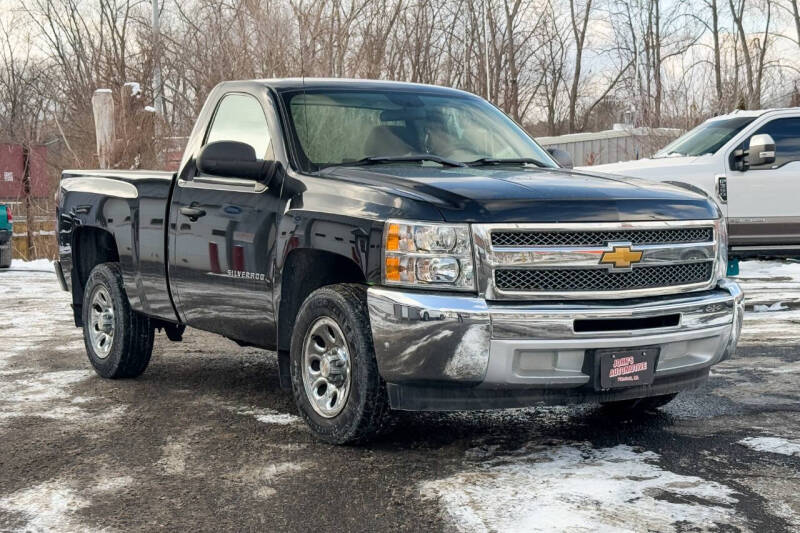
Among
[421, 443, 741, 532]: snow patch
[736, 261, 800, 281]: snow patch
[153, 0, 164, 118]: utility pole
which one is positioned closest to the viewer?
[421, 443, 741, 532]: snow patch

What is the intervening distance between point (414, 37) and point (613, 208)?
26.2 m

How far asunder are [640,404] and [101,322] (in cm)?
365

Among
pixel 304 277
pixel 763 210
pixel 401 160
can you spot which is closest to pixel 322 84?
pixel 401 160

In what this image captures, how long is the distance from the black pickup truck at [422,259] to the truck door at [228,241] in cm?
1

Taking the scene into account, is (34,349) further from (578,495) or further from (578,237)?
(578,495)

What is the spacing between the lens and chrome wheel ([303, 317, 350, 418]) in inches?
209

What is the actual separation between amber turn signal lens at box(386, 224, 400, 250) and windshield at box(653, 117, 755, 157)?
8.48m

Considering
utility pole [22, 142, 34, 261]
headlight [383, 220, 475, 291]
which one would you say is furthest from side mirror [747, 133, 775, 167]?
utility pole [22, 142, 34, 261]

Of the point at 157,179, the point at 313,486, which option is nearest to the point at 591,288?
the point at 313,486

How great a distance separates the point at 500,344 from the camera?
476 centimetres

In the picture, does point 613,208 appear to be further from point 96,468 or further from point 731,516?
point 96,468

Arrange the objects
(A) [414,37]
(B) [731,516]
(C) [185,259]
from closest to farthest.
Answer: (B) [731,516]
(C) [185,259]
(A) [414,37]

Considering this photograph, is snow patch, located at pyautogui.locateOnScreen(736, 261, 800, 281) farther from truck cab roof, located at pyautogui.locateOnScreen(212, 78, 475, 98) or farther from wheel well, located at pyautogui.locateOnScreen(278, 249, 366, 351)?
wheel well, located at pyautogui.locateOnScreen(278, 249, 366, 351)

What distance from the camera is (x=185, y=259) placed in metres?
6.55
